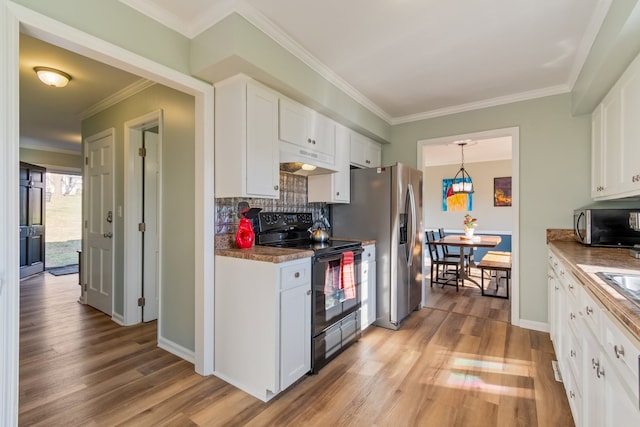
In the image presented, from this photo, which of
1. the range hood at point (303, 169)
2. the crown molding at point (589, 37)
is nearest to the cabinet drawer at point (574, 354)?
the crown molding at point (589, 37)

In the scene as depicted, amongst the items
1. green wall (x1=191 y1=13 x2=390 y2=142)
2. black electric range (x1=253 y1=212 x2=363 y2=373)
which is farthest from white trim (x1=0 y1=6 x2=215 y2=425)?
black electric range (x1=253 y1=212 x2=363 y2=373)

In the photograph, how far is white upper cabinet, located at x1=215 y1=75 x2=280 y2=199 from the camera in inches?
84.0

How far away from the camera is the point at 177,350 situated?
2537 mm

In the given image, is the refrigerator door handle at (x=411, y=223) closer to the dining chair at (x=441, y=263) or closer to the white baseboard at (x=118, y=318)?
the dining chair at (x=441, y=263)

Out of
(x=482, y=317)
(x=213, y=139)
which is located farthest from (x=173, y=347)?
(x=482, y=317)

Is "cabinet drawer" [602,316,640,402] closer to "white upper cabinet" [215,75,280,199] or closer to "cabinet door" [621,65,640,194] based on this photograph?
"cabinet door" [621,65,640,194]

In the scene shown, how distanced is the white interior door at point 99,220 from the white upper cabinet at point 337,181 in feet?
7.40

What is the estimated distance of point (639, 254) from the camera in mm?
1949

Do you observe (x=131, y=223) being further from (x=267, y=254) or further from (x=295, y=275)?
(x=295, y=275)

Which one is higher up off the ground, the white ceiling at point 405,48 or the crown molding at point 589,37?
the white ceiling at point 405,48

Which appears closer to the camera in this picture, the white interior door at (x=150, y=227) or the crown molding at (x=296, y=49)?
the crown molding at (x=296, y=49)

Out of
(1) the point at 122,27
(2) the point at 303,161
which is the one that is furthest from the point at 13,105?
(2) the point at 303,161

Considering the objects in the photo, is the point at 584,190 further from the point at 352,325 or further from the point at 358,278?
the point at 352,325

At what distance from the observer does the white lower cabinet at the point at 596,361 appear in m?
0.88
